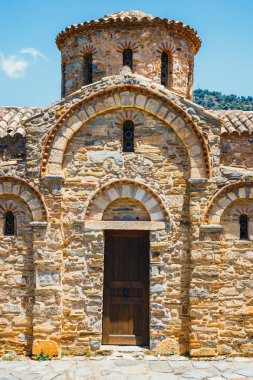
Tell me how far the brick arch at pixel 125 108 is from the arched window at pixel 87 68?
2.36 meters

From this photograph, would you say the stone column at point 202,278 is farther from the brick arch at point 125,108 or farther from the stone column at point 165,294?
the brick arch at point 125,108

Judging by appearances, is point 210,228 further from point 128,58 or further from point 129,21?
point 129,21

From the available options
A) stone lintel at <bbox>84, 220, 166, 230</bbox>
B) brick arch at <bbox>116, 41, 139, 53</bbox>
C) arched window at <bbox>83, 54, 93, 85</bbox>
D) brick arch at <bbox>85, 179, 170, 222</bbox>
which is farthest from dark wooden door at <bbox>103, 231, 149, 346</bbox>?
brick arch at <bbox>116, 41, 139, 53</bbox>

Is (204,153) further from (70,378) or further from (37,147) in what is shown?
(70,378)

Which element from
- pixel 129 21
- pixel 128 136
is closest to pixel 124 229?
pixel 128 136

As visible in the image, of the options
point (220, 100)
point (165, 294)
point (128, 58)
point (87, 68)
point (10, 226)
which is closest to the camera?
point (165, 294)

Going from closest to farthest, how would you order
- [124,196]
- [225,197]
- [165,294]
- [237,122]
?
[165,294]
[225,197]
[124,196]
[237,122]

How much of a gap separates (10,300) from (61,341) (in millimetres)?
1361

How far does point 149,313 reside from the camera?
918 centimetres

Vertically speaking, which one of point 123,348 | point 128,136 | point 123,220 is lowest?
point 123,348

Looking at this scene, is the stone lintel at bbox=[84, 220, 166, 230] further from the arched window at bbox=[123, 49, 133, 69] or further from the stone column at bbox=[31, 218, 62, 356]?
the arched window at bbox=[123, 49, 133, 69]

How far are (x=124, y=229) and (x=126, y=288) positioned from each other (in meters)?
1.29

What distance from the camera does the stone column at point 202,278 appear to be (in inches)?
348

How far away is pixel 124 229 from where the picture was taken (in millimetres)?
9289
